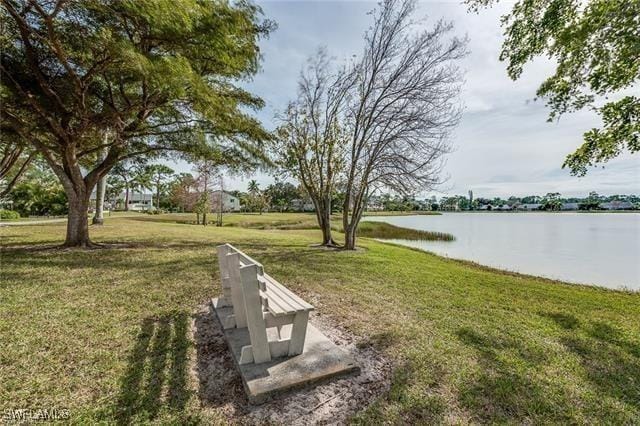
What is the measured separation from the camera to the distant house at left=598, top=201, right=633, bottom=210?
262ft

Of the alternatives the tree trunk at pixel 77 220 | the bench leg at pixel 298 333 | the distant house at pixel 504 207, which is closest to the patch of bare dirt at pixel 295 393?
the bench leg at pixel 298 333

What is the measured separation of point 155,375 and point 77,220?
26.7ft

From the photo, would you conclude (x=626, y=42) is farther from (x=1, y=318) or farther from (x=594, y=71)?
(x=1, y=318)

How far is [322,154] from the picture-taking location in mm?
12062

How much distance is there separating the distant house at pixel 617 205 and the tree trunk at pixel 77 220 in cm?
11552

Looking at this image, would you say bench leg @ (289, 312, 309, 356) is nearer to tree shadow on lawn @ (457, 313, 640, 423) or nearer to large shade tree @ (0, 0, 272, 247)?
tree shadow on lawn @ (457, 313, 640, 423)

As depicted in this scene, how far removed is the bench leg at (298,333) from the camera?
2699 millimetres

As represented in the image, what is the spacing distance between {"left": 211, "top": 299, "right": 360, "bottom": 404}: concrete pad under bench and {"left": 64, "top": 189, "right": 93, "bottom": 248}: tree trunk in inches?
307

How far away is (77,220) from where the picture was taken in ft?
27.1

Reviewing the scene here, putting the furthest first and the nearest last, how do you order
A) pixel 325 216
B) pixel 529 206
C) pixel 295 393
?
pixel 529 206, pixel 325 216, pixel 295 393

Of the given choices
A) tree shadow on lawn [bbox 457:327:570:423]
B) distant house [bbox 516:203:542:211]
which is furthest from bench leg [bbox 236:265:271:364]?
distant house [bbox 516:203:542:211]

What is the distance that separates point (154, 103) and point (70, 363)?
6775mm

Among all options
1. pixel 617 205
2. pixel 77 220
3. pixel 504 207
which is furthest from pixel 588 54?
pixel 504 207

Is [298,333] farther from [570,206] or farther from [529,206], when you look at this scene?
[529,206]
